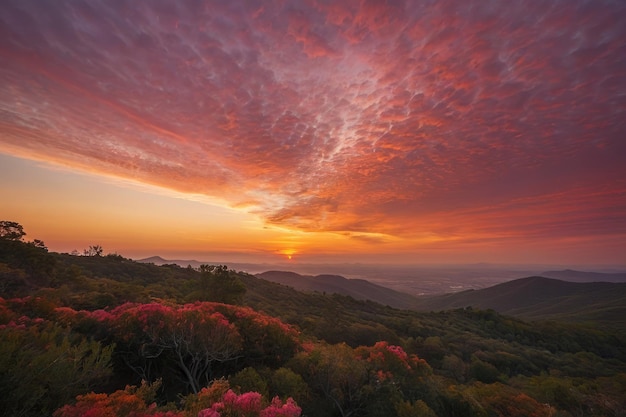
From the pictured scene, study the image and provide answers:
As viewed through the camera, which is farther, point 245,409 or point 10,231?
point 10,231

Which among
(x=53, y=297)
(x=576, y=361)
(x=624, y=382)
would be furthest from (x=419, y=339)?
(x=53, y=297)

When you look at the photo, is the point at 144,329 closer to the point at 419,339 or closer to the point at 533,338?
the point at 419,339

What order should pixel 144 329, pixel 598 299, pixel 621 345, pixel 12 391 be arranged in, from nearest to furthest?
pixel 12 391, pixel 144 329, pixel 621 345, pixel 598 299

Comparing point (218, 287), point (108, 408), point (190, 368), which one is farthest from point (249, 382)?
point (218, 287)

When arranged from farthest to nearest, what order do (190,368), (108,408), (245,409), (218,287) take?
(218,287) < (190,368) < (245,409) < (108,408)

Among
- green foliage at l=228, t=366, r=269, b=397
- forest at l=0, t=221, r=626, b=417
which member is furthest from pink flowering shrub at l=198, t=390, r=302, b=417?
green foliage at l=228, t=366, r=269, b=397

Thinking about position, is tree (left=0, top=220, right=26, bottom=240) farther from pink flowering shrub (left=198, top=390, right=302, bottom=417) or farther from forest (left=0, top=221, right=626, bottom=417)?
pink flowering shrub (left=198, top=390, right=302, bottom=417)

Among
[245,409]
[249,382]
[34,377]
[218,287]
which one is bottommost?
[249,382]

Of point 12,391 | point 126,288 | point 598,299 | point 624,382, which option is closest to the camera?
point 12,391

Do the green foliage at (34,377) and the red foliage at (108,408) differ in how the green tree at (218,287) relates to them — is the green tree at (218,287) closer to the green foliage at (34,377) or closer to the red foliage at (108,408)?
the green foliage at (34,377)

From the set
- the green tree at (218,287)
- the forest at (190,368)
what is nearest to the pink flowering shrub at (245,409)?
the forest at (190,368)

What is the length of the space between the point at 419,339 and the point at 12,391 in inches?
2401

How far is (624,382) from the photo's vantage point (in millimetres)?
33156

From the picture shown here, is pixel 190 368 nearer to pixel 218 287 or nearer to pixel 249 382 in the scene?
pixel 249 382
